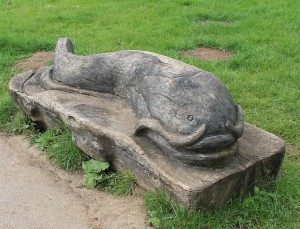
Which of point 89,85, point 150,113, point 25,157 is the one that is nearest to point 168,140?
point 150,113

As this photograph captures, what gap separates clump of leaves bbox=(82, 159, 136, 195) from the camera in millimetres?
3908

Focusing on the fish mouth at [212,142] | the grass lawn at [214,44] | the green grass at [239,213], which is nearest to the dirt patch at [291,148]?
the grass lawn at [214,44]

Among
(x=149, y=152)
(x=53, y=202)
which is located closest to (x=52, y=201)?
(x=53, y=202)

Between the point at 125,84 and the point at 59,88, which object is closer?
the point at 125,84

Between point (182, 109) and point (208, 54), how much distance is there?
3.89 m

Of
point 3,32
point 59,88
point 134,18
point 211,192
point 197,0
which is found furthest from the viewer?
point 197,0

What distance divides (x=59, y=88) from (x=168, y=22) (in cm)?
440

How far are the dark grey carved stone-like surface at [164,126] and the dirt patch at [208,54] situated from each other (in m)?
2.94

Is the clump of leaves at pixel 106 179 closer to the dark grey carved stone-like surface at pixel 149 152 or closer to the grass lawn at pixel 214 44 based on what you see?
the dark grey carved stone-like surface at pixel 149 152

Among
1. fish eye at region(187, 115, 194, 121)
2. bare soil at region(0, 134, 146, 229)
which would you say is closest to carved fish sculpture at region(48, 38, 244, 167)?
fish eye at region(187, 115, 194, 121)

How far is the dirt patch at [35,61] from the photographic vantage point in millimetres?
6969

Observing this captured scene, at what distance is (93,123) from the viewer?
4.04 meters

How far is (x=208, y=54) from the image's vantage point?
7.32 meters

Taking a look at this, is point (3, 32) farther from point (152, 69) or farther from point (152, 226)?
point (152, 226)
